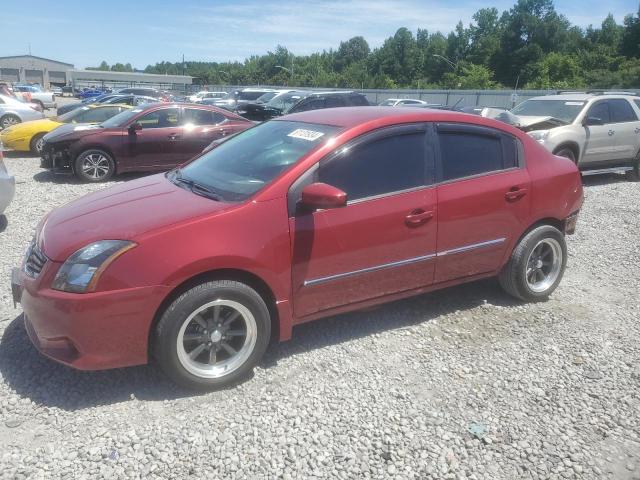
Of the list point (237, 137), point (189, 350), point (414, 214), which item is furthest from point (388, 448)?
point (237, 137)

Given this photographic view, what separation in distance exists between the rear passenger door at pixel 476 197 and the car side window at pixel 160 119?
7.41 meters

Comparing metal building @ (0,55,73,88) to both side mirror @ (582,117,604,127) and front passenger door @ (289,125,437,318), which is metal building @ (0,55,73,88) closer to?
side mirror @ (582,117,604,127)

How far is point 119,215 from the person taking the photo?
322cm

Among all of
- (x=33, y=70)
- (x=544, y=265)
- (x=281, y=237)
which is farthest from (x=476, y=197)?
(x=33, y=70)

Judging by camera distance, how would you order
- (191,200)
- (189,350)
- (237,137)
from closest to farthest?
(189,350), (191,200), (237,137)

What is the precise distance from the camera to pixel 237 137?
4352 mm

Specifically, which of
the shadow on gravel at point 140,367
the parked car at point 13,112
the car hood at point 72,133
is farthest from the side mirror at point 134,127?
the parked car at point 13,112

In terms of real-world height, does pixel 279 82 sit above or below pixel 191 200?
above

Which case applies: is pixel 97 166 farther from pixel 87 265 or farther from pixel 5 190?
pixel 87 265

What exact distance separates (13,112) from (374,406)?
17.2 meters

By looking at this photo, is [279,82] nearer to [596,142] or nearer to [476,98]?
[476,98]

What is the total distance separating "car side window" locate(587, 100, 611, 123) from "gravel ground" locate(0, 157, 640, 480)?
22.6 feet

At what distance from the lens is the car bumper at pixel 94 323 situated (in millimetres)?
2801

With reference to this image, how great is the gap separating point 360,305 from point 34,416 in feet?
6.89
